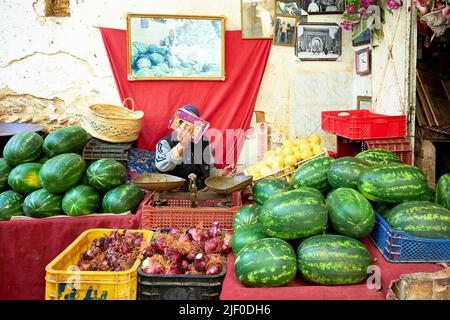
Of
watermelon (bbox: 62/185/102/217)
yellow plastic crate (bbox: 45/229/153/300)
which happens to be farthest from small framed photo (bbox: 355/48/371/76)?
yellow plastic crate (bbox: 45/229/153/300)

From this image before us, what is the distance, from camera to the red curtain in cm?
468

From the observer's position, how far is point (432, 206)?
1.94 m

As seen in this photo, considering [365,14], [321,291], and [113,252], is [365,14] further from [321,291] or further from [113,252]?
[113,252]

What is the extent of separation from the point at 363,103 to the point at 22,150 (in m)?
3.43

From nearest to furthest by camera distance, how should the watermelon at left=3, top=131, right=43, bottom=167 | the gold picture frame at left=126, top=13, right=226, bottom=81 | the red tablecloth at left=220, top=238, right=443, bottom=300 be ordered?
1. the red tablecloth at left=220, top=238, right=443, bottom=300
2. the watermelon at left=3, top=131, right=43, bottom=167
3. the gold picture frame at left=126, top=13, right=226, bottom=81

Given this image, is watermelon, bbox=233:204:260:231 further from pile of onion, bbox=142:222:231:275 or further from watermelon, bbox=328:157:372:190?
watermelon, bbox=328:157:372:190

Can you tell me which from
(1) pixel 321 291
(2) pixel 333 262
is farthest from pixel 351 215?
(1) pixel 321 291

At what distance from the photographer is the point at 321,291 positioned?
1741 mm

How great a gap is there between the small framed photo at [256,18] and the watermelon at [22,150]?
2.52 meters

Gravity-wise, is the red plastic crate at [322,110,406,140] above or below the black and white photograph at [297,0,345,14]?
below

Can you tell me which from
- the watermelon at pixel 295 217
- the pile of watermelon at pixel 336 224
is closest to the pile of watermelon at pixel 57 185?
the pile of watermelon at pixel 336 224

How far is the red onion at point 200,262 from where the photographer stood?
207 centimetres

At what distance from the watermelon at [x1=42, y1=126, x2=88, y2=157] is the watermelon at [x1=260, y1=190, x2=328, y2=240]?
2.19 metres
